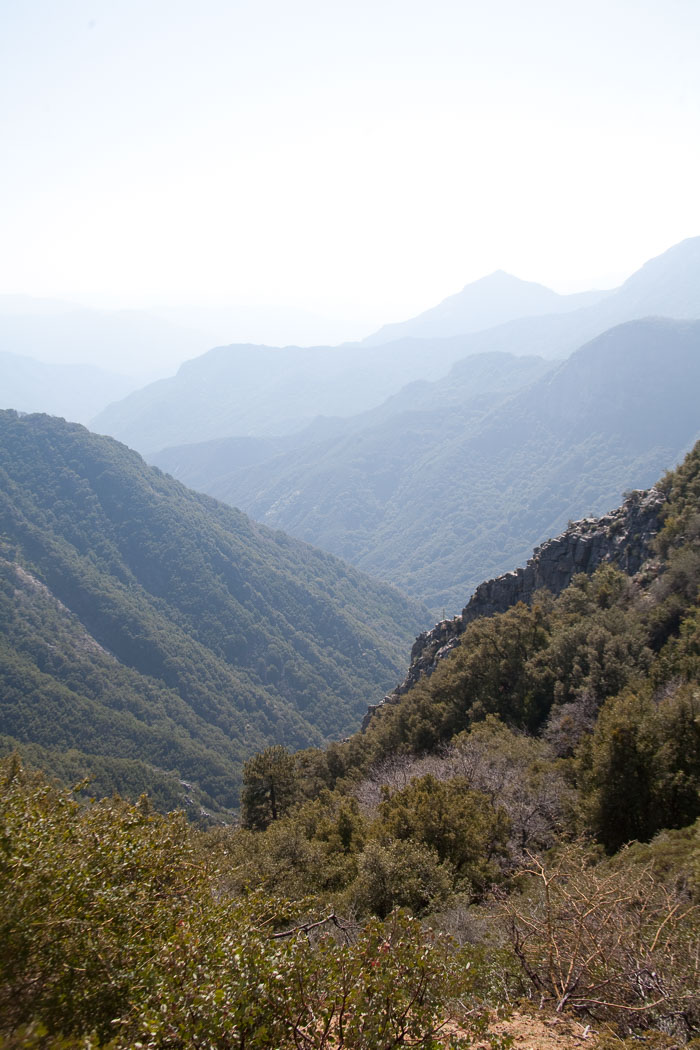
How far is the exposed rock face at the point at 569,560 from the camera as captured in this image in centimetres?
6175

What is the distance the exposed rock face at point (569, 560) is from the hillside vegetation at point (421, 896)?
16.5 metres

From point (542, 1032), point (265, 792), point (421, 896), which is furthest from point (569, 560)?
point (542, 1032)

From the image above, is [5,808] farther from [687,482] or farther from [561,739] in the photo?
[687,482]

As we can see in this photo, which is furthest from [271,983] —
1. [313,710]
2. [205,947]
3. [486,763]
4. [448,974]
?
[313,710]

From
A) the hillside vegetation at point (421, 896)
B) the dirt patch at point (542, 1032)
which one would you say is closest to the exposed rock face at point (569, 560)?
the hillside vegetation at point (421, 896)

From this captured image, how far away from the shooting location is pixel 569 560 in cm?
6838

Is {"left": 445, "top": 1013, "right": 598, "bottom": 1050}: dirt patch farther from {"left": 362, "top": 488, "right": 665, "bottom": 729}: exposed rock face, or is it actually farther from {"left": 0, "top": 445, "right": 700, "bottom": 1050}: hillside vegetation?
{"left": 362, "top": 488, "right": 665, "bottom": 729}: exposed rock face

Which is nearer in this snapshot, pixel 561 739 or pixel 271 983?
pixel 271 983

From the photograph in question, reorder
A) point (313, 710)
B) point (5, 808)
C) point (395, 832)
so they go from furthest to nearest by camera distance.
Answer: point (313, 710) < point (395, 832) < point (5, 808)

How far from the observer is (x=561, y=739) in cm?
3659

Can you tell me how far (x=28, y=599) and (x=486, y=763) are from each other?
604ft

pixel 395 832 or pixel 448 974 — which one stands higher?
pixel 448 974

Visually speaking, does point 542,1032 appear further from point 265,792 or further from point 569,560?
point 569,560

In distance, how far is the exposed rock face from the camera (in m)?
61.8
